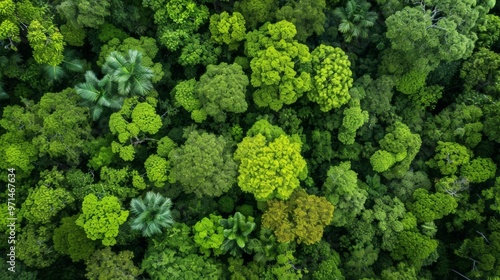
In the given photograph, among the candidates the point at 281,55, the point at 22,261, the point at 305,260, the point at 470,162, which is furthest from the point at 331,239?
the point at 22,261

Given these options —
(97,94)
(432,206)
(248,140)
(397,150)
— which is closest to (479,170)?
(432,206)

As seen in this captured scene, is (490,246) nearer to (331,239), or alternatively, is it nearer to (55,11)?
(331,239)

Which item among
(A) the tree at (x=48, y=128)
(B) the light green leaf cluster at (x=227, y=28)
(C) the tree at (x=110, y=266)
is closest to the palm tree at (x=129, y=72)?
(A) the tree at (x=48, y=128)

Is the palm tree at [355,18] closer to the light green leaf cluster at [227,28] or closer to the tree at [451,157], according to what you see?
the light green leaf cluster at [227,28]

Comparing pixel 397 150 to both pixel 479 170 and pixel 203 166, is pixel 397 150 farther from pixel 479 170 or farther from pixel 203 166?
pixel 203 166

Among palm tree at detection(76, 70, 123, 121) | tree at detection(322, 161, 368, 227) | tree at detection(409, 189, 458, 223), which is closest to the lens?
palm tree at detection(76, 70, 123, 121)

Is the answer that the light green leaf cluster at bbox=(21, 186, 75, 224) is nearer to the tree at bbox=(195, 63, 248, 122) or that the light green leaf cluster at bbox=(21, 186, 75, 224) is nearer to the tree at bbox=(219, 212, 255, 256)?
the tree at bbox=(219, 212, 255, 256)

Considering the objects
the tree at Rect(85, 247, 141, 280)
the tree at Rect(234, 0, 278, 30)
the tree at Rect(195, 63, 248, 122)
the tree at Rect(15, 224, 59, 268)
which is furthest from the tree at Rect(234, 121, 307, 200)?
the tree at Rect(15, 224, 59, 268)
